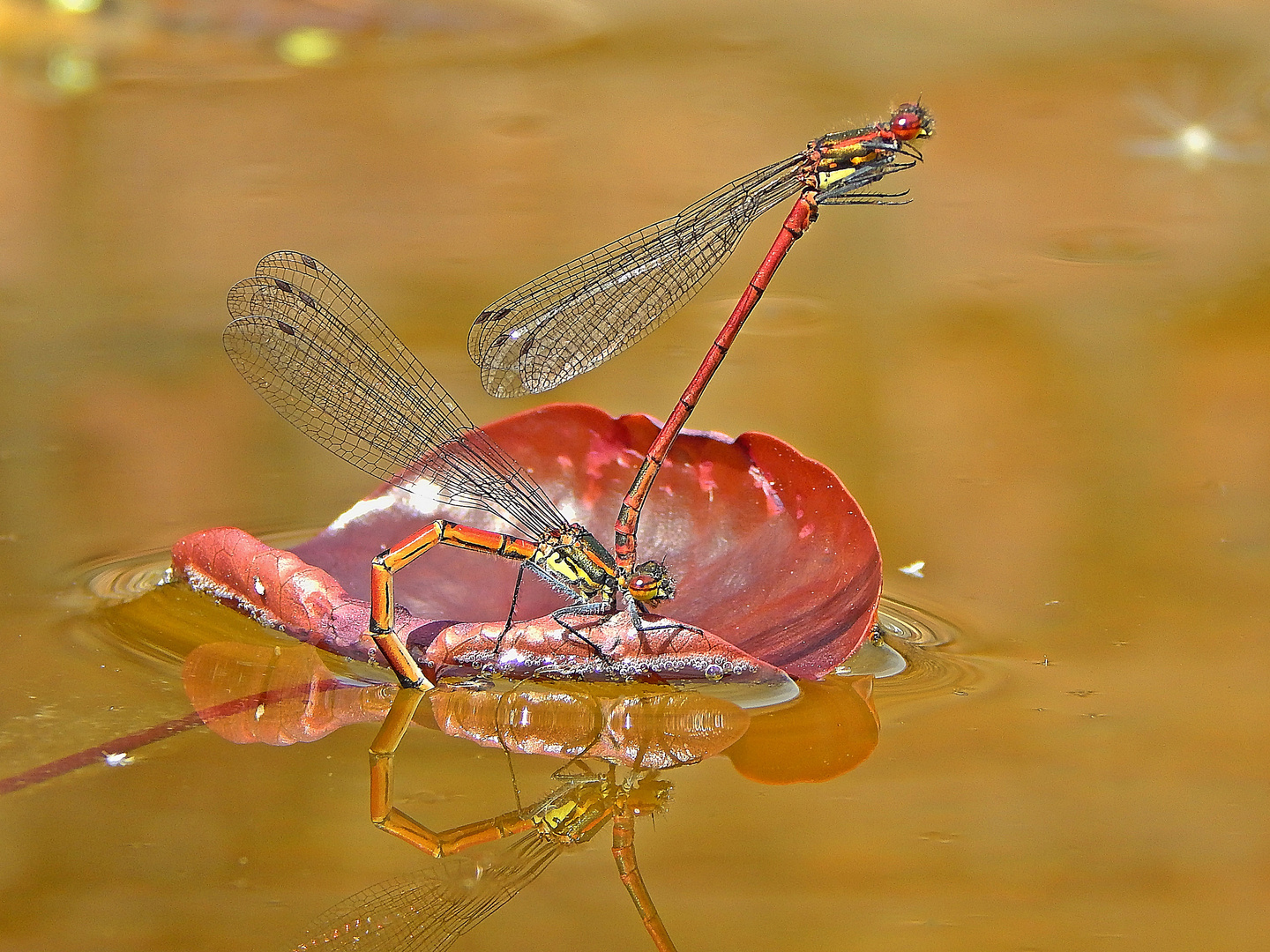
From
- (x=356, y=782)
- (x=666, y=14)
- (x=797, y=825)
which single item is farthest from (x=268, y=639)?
(x=666, y=14)

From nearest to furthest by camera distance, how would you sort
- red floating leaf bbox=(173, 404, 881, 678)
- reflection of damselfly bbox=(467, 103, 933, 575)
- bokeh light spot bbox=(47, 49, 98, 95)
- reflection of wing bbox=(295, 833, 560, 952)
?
reflection of wing bbox=(295, 833, 560, 952)
red floating leaf bbox=(173, 404, 881, 678)
reflection of damselfly bbox=(467, 103, 933, 575)
bokeh light spot bbox=(47, 49, 98, 95)

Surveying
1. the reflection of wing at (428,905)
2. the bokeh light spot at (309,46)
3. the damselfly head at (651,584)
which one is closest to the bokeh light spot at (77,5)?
the bokeh light spot at (309,46)

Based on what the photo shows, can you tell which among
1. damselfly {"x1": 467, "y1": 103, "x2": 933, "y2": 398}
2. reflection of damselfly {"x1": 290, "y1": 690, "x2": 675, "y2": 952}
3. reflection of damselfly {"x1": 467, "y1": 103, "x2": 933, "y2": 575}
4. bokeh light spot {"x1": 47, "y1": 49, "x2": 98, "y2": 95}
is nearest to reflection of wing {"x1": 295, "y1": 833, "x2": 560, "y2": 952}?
reflection of damselfly {"x1": 290, "y1": 690, "x2": 675, "y2": 952}

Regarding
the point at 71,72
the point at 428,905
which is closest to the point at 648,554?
the point at 428,905

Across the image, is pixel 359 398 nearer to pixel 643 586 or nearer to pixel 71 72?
pixel 643 586

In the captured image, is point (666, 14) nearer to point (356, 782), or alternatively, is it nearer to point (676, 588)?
point (676, 588)

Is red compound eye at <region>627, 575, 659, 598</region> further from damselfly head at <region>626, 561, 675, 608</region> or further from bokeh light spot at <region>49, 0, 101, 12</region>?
bokeh light spot at <region>49, 0, 101, 12</region>

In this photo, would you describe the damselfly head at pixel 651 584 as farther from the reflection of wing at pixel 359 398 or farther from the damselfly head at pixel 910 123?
the damselfly head at pixel 910 123

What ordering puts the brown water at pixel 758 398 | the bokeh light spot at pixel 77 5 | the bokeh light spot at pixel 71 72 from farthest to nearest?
the bokeh light spot at pixel 77 5 < the bokeh light spot at pixel 71 72 < the brown water at pixel 758 398
